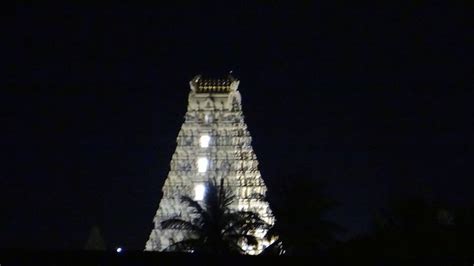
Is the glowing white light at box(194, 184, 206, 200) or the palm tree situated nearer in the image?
the palm tree

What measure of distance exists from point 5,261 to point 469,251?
17.7m

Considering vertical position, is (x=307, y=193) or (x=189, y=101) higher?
(x=189, y=101)

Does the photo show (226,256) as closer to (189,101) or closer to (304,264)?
(304,264)

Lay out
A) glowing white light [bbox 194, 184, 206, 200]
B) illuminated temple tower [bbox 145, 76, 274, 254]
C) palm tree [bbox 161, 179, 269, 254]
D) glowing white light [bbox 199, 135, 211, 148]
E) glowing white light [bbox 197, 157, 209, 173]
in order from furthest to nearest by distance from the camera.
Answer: glowing white light [bbox 199, 135, 211, 148] < glowing white light [bbox 197, 157, 209, 173] < illuminated temple tower [bbox 145, 76, 274, 254] < glowing white light [bbox 194, 184, 206, 200] < palm tree [bbox 161, 179, 269, 254]

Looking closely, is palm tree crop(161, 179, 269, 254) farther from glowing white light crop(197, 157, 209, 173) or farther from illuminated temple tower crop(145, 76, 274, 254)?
glowing white light crop(197, 157, 209, 173)

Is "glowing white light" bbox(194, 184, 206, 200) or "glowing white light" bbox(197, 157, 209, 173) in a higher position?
"glowing white light" bbox(197, 157, 209, 173)

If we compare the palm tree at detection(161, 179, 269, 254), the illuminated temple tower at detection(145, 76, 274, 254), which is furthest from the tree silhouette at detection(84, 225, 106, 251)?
the palm tree at detection(161, 179, 269, 254)

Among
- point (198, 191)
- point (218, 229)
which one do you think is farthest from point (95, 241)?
point (218, 229)

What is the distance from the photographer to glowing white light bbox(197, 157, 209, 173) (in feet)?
271

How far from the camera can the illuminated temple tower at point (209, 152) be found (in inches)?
3231

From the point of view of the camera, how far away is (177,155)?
274 ft

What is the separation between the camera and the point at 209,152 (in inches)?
3253

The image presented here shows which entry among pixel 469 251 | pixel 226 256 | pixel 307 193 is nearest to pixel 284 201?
pixel 307 193

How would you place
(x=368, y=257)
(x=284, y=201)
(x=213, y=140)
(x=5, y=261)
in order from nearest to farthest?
(x=5, y=261) < (x=368, y=257) < (x=284, y=201) < (x=213, y=140)
